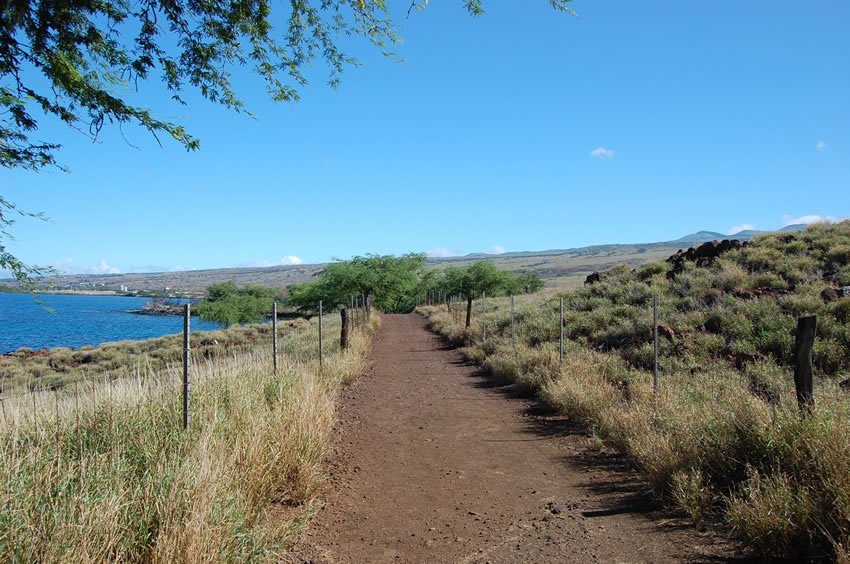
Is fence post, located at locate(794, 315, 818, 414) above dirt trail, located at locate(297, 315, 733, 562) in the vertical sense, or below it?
above

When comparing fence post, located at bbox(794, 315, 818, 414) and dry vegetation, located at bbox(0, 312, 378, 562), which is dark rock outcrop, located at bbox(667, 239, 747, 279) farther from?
dry vegetation, located at bbox(0, 312, 378, 562)

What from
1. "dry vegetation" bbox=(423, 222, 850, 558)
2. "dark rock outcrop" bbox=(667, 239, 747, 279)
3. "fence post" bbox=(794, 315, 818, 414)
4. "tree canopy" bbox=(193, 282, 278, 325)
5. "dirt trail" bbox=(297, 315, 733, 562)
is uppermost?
"dark rock outcrop" bbox=(667, 239, 747, 279)

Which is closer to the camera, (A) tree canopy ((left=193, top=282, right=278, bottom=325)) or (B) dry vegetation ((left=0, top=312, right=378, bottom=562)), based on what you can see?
(B) dry vegetation ((left=0, top=312, right=378, bottom=562))

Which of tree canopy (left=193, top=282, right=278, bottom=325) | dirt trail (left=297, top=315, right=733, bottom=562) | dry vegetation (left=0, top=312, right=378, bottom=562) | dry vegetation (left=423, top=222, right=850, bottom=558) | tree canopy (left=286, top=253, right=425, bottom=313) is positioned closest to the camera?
dry vegetation (left=0, top=312, right=378, bottom=562)

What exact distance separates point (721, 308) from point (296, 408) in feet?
40.7

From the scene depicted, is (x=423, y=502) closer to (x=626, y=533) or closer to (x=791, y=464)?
(x=626, y=533)

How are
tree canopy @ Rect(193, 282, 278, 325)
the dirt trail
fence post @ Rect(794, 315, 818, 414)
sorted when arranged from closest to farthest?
1. the dirt trail
2. fence post @ Rect(794, 315, 818, 414)
3. tree canopy @ Rect(193, 282, 278, 325)

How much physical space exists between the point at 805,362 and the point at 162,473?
18.6ft

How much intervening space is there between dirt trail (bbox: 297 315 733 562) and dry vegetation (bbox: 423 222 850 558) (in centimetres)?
44

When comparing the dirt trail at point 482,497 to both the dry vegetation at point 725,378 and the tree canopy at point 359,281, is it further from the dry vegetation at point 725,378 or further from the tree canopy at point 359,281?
the tree canopy at point 359,281

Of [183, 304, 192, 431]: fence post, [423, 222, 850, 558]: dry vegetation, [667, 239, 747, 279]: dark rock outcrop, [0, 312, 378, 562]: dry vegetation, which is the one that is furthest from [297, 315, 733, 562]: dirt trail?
[667, 239, 747, 279]: dark rock outcrop

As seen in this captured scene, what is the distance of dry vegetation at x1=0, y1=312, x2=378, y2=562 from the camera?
3.18 meters

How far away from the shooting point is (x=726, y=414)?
19.4ft

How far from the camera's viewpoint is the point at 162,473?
4.02 m
